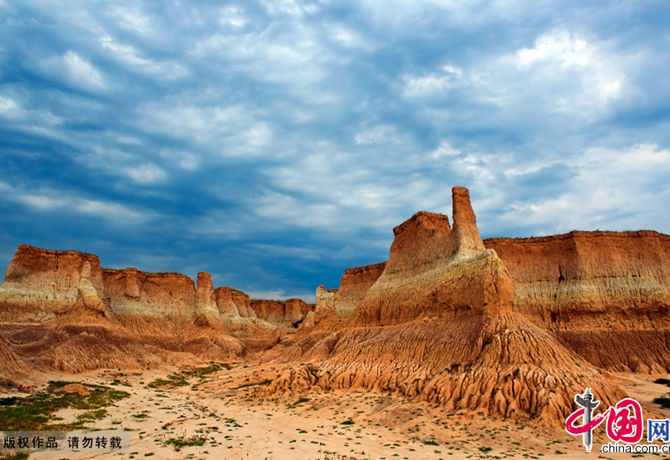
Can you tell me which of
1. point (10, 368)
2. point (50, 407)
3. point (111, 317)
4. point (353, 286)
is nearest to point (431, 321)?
point (50, 407)

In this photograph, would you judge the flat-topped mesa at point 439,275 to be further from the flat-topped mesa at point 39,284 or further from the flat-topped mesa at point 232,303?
the flat-topped mesa at point 232,303

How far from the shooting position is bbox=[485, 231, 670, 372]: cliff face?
40375mm

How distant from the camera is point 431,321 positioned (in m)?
30.3

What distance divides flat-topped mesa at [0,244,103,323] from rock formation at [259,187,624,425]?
37.0 meters

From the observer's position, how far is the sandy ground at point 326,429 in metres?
16.1

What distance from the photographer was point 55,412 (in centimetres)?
2031

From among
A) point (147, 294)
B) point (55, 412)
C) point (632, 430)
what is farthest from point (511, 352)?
point (147, 294)

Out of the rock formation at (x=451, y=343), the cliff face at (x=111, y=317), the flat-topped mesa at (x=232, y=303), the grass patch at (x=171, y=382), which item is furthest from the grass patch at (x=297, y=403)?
the flat-topped mesa at (x=232, y=303)

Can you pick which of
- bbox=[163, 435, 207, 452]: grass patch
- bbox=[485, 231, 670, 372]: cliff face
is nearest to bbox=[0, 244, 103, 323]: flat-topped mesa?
bbox=[163, 435, 207, 452]: grass patch

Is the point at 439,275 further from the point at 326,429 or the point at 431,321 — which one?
the point at 326,429

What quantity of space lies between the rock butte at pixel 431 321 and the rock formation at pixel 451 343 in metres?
0.11

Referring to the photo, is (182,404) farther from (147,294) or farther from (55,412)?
(147,294)

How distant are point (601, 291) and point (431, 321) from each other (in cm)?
2890

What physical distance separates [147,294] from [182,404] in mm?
44081
